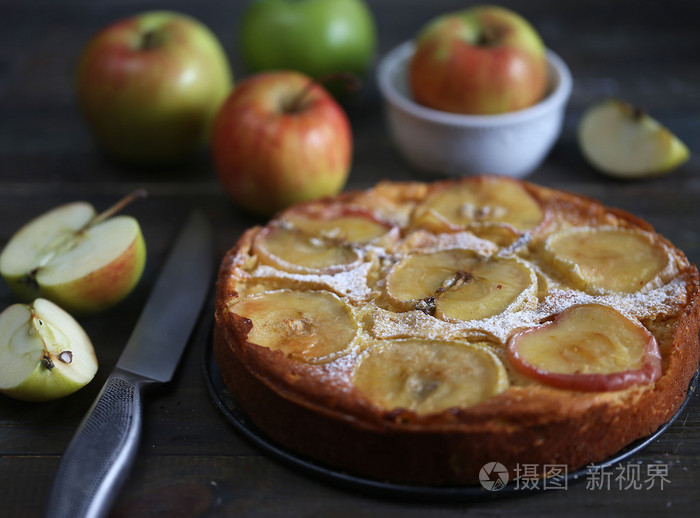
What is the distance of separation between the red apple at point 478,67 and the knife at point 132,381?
1.00 m

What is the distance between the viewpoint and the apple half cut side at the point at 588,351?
147 centimetres

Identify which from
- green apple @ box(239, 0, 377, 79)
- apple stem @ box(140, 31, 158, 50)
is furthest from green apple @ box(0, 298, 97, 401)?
green apple @ box(239, 0, 377, 79)

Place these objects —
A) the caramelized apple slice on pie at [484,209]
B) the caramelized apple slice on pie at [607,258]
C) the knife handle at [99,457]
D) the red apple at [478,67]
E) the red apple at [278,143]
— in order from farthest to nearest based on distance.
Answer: the red apple at [478,67]
the red apple at [278,143]
the caramelized apple slice on pie at [484,209]
the caramelized apple slice on pie at [607,258]
the knife handle at [99,457]

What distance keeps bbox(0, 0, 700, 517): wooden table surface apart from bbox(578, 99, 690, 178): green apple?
2.5 inches

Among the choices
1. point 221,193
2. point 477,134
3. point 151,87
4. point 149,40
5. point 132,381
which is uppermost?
point 149,40

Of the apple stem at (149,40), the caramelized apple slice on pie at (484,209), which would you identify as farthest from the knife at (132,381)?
the apple stem at (149,40)

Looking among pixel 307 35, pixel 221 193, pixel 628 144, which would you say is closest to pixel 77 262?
pixel 221 193

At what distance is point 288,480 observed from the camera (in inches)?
61.6

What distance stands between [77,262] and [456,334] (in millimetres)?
1073

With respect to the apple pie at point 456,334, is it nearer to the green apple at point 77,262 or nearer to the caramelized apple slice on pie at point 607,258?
the caramelized apple slice on pie at point 607,258

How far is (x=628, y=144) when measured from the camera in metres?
2.75

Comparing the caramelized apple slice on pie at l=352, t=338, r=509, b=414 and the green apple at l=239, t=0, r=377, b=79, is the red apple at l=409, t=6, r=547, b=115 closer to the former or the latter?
the green apple at l=239, t=0, r=377, b=79

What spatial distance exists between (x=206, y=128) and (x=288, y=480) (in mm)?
1734

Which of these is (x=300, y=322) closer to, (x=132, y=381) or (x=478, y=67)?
(x=132, y=381)
